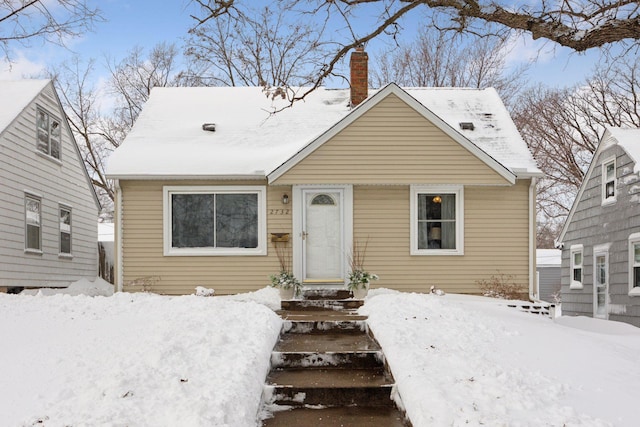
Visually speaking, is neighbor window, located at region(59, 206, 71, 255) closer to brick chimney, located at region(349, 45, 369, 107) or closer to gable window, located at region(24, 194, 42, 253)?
gable window, located at region(24, 194, 42, 253)

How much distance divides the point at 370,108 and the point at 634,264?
7453 millimetres

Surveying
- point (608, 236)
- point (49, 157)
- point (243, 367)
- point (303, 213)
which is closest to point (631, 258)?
point (608, 236)

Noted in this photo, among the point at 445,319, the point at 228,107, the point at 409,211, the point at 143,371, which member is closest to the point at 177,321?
the point at 143,371

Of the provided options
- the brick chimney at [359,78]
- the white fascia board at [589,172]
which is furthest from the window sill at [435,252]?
the white fascia board at [589,172]

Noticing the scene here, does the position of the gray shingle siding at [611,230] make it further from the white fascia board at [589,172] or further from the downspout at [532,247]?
the downspout at [532,247]

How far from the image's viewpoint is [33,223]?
1608 cm

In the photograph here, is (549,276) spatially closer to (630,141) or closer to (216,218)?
(630,141)

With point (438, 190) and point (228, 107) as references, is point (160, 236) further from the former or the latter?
point (438, 190)

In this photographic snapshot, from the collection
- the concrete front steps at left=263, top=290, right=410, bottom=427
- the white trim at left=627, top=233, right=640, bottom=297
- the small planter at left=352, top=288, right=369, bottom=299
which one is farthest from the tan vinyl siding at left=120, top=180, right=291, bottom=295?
the white trim at left=627, top=233, right=640, bottom=297

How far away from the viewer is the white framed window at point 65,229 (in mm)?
17875

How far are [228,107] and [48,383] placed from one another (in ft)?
36.5

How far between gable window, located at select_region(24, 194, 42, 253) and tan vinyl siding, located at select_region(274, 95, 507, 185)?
24.4 ft

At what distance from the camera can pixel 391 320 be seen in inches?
316

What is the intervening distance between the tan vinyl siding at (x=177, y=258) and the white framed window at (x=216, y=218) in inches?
6.5
